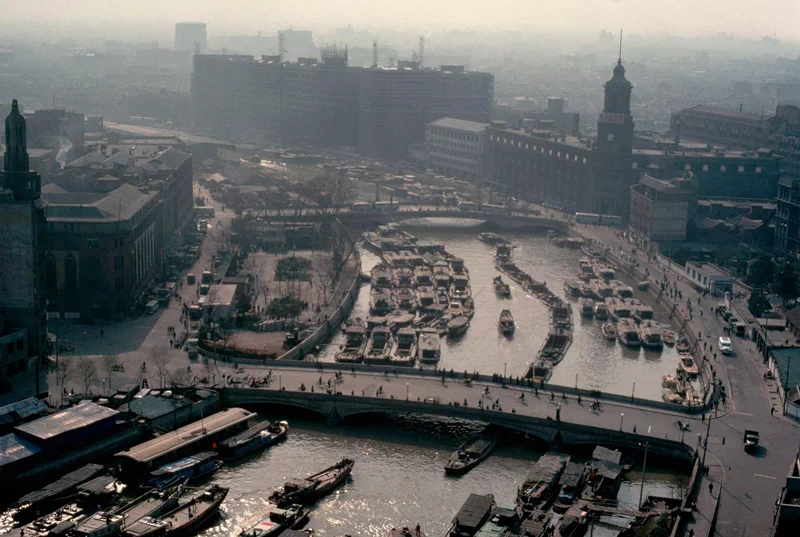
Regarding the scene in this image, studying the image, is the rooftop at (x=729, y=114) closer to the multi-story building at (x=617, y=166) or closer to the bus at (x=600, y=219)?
the multi-story building at (x=617, y=166)

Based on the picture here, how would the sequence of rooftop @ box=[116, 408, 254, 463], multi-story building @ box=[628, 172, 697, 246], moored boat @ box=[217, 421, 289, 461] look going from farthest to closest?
multi-story building @ box=[628, 172, 697, 246] → moored boat @ box=[217, 421, 289, 461] → rooftop @ box=[116, 408, 254, 463]

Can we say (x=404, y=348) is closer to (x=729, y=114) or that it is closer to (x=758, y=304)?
(x=758, y=304)

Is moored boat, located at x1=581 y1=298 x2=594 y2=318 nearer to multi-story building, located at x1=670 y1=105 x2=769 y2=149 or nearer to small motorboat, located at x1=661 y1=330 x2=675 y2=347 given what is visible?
small motorboat, located at x1=661 y1=330 x2=675 y2=347

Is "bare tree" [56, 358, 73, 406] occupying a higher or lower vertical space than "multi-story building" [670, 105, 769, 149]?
lower

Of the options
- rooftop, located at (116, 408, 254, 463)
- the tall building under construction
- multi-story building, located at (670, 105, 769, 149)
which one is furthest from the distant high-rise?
rooftop, located at (116, 408, 254, 463)

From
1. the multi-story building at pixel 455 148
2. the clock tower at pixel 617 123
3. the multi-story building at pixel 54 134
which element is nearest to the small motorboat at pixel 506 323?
the clock tower at pixel 617 123

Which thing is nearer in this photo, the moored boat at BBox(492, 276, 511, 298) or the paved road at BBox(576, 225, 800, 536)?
the paved road at BBox(576, 225, 800, 536)
